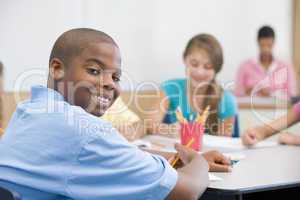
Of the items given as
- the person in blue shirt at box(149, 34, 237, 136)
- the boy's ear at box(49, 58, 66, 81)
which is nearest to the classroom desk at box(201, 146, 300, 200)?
the boy's ear at box(49, 58, 66, 81)

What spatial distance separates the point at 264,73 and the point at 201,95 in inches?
58.6

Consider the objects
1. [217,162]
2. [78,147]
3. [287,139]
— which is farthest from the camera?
[287,139]

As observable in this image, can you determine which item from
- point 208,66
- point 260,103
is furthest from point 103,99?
point 260,103

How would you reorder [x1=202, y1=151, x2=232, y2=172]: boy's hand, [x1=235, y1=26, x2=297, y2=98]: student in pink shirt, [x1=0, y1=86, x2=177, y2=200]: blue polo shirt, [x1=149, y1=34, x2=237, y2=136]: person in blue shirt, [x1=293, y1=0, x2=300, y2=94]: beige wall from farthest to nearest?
[x1=293, y1=0, x2=300, y2=94]: beige wall → [x1=235, y1=26, x2=297, y2=98]: student in pink shirt → [x1=149, y1=34, x2=237, y2=136]: person in blue shirt → [x1=202, y1=151, x2=232, y2=172]: boy's hand → [x1=0, y1=86, x2=177, y2=200]: blue polo shirt

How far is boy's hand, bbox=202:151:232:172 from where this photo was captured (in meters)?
1.27

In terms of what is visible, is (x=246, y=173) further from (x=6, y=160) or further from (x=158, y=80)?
(x=158, y=80)

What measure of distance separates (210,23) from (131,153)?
2.60 m

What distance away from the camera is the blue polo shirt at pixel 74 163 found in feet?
2.72

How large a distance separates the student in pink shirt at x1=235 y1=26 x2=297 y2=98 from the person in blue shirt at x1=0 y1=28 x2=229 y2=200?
8.91 ft

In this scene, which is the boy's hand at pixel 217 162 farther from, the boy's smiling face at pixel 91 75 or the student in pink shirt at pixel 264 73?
the student in pink shirt at pixel 264 73

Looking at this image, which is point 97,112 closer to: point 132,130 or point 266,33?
point 132,130

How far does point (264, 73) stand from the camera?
3627 millimetres

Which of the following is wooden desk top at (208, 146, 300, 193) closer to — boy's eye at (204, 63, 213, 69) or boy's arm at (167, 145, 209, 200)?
boy's arm at (167, 145, 209, 200)

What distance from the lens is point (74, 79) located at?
932 millimetres
